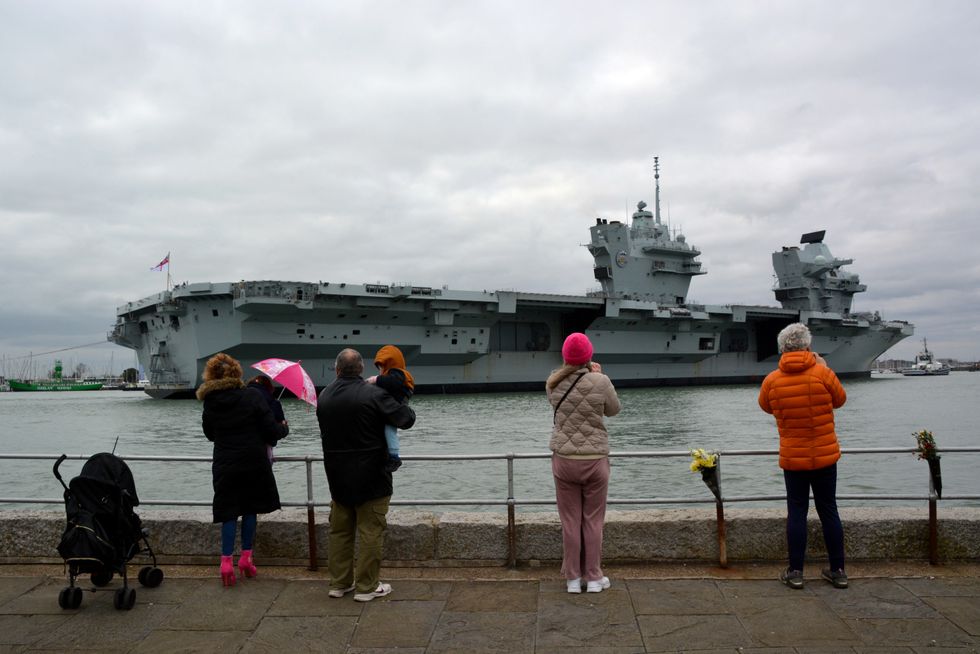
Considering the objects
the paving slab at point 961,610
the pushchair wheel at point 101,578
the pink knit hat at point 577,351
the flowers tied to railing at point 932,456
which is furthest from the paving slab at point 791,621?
the pushchair wheel at point 101,578

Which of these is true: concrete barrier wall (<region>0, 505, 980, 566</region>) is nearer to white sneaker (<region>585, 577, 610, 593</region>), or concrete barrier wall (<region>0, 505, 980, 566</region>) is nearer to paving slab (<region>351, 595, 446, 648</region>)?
white sneaker (<region>585, 577, 610, 593</region>)

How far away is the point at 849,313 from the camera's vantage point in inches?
1788

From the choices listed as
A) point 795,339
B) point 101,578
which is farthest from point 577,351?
point 101,578

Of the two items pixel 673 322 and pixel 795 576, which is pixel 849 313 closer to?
pixel 673 322

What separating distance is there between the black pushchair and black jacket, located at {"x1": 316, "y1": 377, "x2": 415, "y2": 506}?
0.99m

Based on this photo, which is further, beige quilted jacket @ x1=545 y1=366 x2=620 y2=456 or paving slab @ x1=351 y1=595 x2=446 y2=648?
beige quilted jacket @ x1=545 y1=366 x2=620 y2=456

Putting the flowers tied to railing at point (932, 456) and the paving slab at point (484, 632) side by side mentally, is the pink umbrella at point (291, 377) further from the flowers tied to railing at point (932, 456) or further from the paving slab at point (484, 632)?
the flowers tied to railing at point (932, 456)

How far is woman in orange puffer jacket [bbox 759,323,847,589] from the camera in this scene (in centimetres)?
342

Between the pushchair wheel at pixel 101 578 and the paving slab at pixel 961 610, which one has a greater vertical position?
the pushchair wheel at pixel 101 578

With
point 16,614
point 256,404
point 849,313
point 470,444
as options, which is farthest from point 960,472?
point 849,313

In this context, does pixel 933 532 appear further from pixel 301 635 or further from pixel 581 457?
pixel 301 635

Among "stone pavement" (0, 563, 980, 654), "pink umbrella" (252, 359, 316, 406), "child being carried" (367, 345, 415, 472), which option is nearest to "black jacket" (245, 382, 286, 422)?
"pink umbrella" (252, 359, 316, 406)

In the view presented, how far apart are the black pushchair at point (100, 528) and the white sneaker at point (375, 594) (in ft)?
3.33

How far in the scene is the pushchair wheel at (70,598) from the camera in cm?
322
